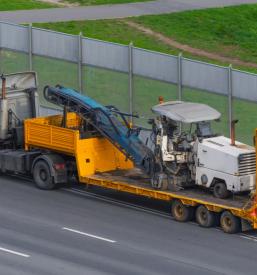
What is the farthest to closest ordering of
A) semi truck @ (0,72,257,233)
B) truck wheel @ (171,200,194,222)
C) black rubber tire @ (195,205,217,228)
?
truck wheel @ (171,200,194,222), semi truck @ (0,72,257,233), black rubber tire @ (195,205,217,228)

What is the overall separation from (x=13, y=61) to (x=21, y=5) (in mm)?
13224

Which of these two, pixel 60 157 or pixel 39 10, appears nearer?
pixel 60 157

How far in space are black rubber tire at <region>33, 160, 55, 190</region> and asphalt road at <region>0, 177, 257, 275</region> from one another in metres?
0.27

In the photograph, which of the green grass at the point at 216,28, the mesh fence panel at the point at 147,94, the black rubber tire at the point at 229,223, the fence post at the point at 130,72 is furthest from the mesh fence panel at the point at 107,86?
the green grass at the point at 216,28

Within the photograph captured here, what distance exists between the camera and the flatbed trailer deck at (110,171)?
32.6 m

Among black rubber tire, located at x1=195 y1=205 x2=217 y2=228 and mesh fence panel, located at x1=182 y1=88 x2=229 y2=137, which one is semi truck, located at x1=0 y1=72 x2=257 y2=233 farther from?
mesh fence panel, located at x1=182 y1=88 x2=229 y2=137

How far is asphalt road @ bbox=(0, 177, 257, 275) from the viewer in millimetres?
29812

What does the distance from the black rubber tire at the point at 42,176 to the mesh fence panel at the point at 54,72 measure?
22.8 ft

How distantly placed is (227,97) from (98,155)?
4.89 m

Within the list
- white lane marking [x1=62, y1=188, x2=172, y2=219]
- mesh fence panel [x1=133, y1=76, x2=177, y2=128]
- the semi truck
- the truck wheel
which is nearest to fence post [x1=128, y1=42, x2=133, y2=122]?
mesh fence panel [x1=133, y1=76, x2=177, y2=128]

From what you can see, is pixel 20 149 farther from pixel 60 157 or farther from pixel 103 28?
pixel 103 28

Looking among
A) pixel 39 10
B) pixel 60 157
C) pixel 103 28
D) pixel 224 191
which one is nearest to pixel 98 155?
pixel 60 157

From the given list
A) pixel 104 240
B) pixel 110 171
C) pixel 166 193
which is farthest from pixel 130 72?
pixel 104 240

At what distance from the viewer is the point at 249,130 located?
126ft
